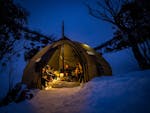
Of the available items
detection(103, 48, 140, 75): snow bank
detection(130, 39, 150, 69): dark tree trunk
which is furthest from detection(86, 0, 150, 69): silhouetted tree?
detection(103, 48, 140, 75): snow bank

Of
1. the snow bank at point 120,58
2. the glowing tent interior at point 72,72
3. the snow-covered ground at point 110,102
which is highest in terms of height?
the snow bank at point 120,58

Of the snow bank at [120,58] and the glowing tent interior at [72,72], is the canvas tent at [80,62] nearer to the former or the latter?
the glowing tent interior at [72,72]

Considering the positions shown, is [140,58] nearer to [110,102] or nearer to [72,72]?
[72,72]

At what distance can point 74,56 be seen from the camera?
53.6 ft

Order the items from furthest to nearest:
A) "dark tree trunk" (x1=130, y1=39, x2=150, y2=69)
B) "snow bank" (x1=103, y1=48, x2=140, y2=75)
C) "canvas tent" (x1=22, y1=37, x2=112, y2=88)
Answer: "snow bank" (x1=103, y1=48, x2=140, y2=75)
"dark tree trunk" (x1=130, y1=39, x2=150, y2=69)
"canvas tent" (x1=22, y1=37, x2=112, y2=88)

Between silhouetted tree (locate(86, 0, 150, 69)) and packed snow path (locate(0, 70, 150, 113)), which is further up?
silhouetted tree (locate(86, 0, 150, 69))

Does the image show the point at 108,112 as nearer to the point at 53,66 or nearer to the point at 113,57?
the point at 53,66

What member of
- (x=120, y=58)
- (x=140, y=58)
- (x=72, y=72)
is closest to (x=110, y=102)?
(x=72, y=72)

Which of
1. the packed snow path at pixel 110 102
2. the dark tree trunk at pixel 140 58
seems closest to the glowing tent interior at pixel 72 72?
the dark tree trunk at pixel 140 58

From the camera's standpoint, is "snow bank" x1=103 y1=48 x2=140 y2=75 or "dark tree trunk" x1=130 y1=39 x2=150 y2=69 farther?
"snow bank" x1=103 y1=48 x2=140 y2=75

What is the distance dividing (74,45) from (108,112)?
7.46 metres

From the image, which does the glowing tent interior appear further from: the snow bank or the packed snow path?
the snow bank

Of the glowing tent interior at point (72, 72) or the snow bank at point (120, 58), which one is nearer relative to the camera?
the glowing tent interior at point (72, 72)

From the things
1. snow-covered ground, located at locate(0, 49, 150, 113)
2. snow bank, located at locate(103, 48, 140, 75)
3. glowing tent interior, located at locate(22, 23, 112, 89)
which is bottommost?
snow-covered ground, located at locate(0, 49, 150, 113)
